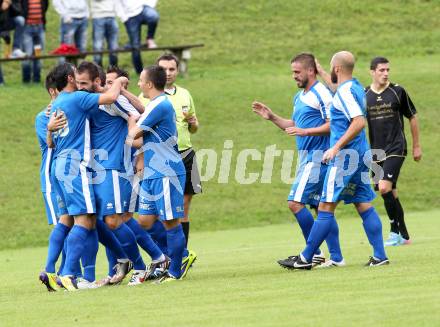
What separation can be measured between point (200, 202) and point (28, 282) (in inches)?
404

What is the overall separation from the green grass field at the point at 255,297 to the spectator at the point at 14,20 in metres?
13.0

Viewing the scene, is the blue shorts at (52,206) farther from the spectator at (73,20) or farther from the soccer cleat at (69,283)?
the spectator at (73,20)

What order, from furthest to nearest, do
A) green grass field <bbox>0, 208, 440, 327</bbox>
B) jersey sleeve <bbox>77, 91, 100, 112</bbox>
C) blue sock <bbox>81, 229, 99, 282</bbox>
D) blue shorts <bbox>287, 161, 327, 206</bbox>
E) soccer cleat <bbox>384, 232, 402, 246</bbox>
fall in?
soccer cleat <bbox>384, 232, 402, 246</bbox> → blue shorts <bbox>287, 161, 327, 206</bbox> → blue sock <bbox>81, 229, 99, 282</bbox> → jersey sleeve <bbox>77, 91, 100, 112</bbox> → green grass field <bbox>0, 208, 440, 327</bbox>

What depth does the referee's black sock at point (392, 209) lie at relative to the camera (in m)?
16.5

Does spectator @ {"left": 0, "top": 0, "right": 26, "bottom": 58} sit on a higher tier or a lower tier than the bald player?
lower

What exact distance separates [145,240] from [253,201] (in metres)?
11.1

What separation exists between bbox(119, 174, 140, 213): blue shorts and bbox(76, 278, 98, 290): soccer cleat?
0.85m

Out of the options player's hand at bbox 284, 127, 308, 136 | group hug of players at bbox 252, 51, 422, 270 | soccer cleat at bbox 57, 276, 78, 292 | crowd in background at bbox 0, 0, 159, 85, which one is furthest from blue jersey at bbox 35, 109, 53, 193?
crowd in background at bbox 0, 0, 159, 85

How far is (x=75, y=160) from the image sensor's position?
40.7 feet

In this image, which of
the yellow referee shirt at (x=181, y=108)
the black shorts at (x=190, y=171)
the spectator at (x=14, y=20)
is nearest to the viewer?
the yellow referee shirt at (x=181, y=108)

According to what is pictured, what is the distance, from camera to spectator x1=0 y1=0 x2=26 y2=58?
27312 millimetres

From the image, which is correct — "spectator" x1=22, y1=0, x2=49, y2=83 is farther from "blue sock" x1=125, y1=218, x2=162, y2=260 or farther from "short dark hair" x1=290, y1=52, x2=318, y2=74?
"short dark hair" x1=290, y1=52, x2=318, y2=74

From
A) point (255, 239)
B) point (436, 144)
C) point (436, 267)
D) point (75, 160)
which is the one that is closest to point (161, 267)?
point (75, 160)

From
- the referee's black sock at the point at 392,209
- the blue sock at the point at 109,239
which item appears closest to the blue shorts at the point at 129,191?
the blue sock at the point at 109,239
